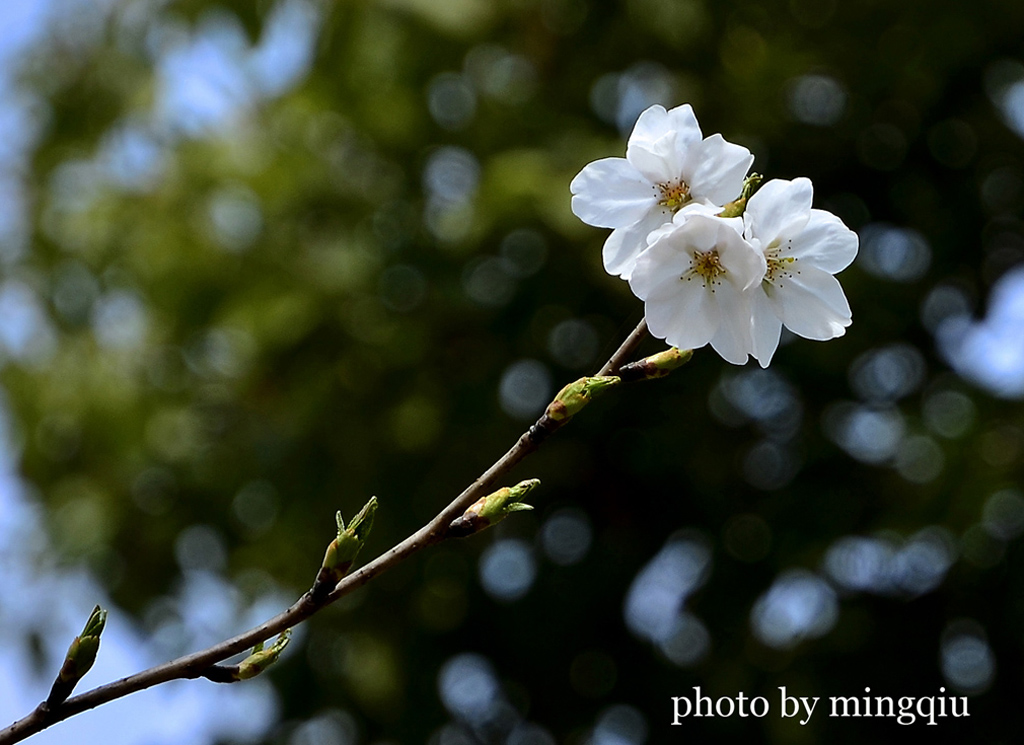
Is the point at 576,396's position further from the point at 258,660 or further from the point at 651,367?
the point at 258,660

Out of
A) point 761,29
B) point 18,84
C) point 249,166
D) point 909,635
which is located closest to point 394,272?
point 249,166

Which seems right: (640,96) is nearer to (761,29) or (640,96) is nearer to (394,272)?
(761,29)

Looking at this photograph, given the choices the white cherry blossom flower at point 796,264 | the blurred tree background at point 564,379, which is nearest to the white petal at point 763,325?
the white cherry blossom flower at point 796,264

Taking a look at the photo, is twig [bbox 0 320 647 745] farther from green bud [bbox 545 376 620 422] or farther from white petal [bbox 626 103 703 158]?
white petal [bbox 626 103 703 158]

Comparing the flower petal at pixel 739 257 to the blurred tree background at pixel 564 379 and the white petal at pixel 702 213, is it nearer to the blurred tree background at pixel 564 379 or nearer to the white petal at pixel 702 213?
the white petal at pixel 702 213

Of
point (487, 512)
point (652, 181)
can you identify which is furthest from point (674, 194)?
point (487, 512)

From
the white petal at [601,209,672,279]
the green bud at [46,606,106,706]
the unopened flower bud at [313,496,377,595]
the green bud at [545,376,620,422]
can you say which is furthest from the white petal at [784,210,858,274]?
the green bud at [46,606,106,706]

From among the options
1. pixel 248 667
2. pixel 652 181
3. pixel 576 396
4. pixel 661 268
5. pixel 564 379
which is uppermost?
pixel 564 379
